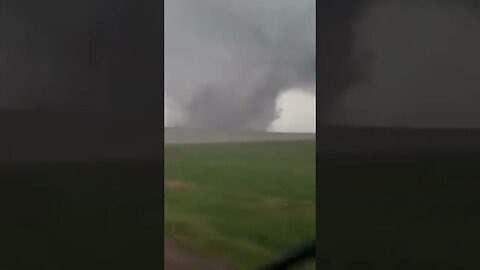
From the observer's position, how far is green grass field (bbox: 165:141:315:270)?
72.7 inches

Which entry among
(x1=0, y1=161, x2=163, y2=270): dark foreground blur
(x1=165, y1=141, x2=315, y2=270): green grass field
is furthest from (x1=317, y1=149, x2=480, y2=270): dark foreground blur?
(x1=0, y1=161, x2=163, y2=270): dark foreground blur

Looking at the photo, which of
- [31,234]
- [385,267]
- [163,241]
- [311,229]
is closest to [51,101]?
[31,234]

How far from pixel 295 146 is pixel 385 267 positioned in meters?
0.51

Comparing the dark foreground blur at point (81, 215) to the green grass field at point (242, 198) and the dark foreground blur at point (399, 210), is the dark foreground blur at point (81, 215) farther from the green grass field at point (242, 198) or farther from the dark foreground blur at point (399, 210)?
the dark foreground blur at point (399, 210)

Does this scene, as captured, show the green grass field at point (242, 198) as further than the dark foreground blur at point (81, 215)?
Yes

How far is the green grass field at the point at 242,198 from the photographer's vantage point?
1848 mm

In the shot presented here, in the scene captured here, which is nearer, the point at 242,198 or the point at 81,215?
the point at 81,215

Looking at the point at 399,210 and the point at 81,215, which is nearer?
the point at 81,215

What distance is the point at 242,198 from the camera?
189 centimetres

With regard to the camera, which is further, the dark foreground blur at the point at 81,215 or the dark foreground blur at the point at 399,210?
the dark foreground blur at the point at 399,210

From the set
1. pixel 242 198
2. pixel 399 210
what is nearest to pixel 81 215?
pixel 242 198

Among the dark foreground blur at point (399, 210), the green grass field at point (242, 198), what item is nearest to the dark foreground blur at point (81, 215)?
the green grass field at point (242, 198)

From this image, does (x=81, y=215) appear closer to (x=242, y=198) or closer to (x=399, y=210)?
(x=242, y=198)

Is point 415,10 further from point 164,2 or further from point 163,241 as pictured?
point 163,241
